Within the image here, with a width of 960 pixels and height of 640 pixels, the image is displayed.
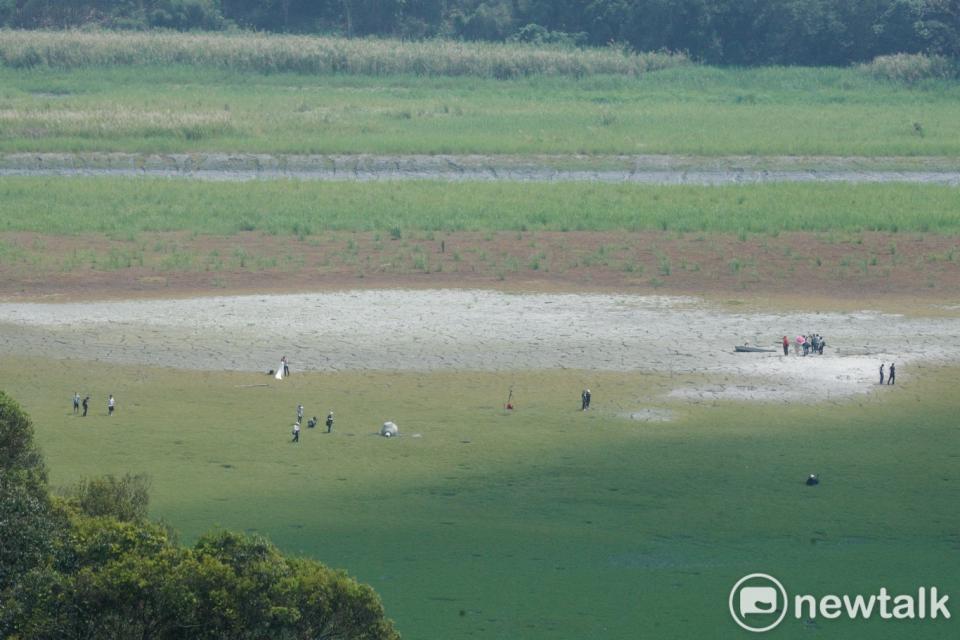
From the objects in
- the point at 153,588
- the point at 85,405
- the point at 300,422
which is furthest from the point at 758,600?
the point at 85,405

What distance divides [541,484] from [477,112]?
38356 millimetres

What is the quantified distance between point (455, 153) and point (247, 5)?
1621 inches

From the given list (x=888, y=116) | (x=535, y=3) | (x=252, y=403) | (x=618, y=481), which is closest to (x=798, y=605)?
(x=618, y=481)

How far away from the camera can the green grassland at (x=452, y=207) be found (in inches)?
1485

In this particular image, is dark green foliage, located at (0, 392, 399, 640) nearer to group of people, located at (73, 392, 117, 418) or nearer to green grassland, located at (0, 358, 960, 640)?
green grassland, located at (0, 358, 960, 640)

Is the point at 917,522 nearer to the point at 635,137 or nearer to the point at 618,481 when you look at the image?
the point at 618,481

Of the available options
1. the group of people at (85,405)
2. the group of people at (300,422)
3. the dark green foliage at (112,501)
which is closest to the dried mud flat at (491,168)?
the group of people at (85,405)

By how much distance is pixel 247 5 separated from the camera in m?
86.2

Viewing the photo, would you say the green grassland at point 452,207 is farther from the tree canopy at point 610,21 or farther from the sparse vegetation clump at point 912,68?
the tree canopy at point 610,21

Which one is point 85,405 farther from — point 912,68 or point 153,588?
point 912,68

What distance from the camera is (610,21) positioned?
79.6 metres

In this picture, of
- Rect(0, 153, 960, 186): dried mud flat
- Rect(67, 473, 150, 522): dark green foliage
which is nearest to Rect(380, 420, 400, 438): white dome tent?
Rect(67, 473, 150, 522): dark green foliage

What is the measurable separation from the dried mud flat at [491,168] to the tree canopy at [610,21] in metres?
25.9

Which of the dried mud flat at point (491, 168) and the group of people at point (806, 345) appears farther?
the dried mud flat at point (491, 168)
